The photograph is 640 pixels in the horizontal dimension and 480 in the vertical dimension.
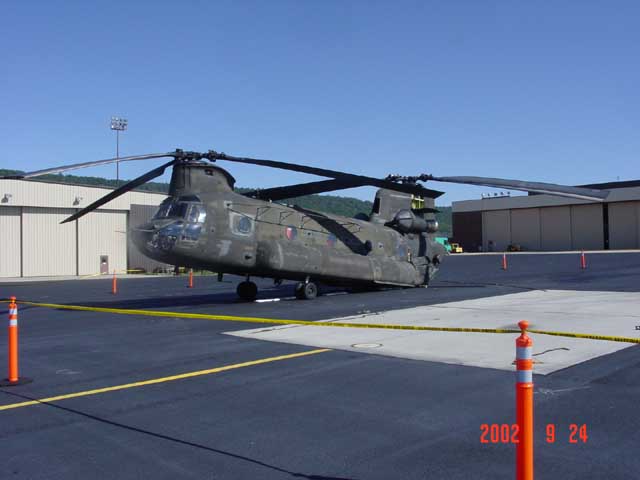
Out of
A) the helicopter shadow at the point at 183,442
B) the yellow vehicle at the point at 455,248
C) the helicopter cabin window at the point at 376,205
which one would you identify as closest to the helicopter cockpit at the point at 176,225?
the helicopter cabin window at the point at 376,205

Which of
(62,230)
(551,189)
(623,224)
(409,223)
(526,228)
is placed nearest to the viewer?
(551,189)

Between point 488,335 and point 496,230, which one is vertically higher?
point 496,230

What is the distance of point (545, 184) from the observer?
16.7m

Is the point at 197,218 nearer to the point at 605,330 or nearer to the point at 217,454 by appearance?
the point at 605,330

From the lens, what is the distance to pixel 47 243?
147ft

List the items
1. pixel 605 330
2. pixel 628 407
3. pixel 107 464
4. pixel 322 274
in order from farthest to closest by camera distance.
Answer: pixel 322 274, pixel 605 330, pixel 628 407, pixel 107 464

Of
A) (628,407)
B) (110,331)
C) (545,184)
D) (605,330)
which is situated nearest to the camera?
(628,407)

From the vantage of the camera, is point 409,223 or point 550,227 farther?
point 550,227

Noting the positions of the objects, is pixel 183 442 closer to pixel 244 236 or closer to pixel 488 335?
pixel 488 335

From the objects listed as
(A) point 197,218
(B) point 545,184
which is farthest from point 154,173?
(B) point 545,184

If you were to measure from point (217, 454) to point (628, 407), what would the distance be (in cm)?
452

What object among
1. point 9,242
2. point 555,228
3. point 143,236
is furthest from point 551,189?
point 555,228

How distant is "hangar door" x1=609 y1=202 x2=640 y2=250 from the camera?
69438 mm

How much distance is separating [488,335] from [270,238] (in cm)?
914
